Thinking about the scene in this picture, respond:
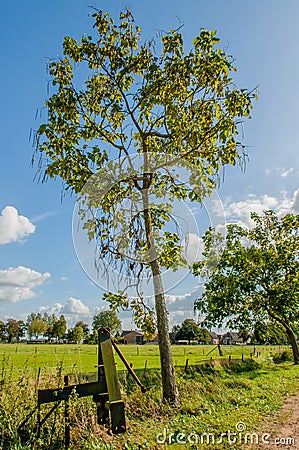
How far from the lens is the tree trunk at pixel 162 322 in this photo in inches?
379

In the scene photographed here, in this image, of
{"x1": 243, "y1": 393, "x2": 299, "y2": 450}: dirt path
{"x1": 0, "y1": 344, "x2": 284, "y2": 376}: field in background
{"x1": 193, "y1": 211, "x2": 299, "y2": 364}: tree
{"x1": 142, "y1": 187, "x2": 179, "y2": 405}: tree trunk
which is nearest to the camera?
{"x1": 243, "y1": 393, "x2": 299, "y2": 450}: dirt path

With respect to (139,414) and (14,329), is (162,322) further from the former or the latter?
(14,329)

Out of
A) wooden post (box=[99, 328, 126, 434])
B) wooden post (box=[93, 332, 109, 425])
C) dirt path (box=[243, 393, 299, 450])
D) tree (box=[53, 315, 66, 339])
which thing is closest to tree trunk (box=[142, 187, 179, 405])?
dirt path (box=[243, 393, 299, 450])

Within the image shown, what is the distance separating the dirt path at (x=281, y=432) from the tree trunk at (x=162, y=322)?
2.59 m

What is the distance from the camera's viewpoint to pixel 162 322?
33.1 ft

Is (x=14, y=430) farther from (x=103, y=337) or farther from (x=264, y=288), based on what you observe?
(x=264, y=288)

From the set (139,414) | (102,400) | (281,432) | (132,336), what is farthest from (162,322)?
(132,336)

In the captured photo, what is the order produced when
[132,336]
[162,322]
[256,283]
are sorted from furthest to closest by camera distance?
[132,336] < [256,283] < [162,322]

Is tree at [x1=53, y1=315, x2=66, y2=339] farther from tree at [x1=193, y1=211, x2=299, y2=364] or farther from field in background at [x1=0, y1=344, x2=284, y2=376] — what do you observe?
tree at [x1=193, y1=211, x2=299, y2=364]

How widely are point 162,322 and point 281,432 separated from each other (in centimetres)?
394

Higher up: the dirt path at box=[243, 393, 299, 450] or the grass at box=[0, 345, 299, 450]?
the grass at box=[0, 345, 299, 450]

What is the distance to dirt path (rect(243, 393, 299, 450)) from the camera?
6680 millimetres

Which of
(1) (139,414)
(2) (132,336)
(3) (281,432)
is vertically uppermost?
(1) (139,414)

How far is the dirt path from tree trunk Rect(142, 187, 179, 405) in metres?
2.59
